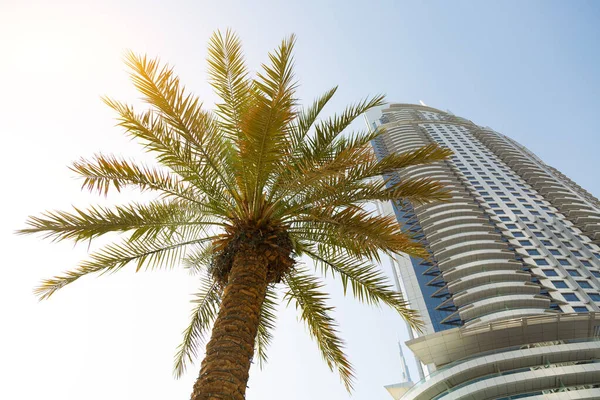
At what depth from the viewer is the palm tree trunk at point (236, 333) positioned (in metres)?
5.34

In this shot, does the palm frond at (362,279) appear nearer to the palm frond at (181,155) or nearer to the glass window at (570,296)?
the palm frond at (181,155)

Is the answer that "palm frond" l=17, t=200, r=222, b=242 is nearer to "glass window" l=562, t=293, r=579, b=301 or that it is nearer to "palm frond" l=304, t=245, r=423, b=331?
"palm frond" l=304, t=245, r=423, b=331

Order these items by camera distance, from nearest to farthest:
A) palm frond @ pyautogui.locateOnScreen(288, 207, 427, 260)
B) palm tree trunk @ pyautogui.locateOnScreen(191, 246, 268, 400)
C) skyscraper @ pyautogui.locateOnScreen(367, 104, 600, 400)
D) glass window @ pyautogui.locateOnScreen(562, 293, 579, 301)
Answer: palm tree trunk @ pyautogui.locateOnScreen(191, 246, 268, 400), palm frond @ pyautogui.locateOnScreen(288, 207, 427, 260), skyscraper @ pyautogui.locateOnScreen(367, 104, 600, 400), glass window @ pyautogui.locateOnScreen(562, 293, 579, 301)

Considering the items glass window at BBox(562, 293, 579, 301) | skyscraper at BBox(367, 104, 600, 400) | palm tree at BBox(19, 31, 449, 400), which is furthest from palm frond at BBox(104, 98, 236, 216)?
glass window at BBox(562, 293, 579, 301)

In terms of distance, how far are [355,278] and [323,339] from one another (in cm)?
148

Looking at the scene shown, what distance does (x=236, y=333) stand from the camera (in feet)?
19.4

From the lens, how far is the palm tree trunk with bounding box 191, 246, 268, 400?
5336 mm

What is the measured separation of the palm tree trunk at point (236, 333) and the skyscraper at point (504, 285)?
11859 millimetres

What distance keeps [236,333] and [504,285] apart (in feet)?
137

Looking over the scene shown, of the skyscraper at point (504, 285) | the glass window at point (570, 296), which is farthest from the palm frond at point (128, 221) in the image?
the glass window at point (570, 296)

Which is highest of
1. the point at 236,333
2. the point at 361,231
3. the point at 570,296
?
the point at 570,296

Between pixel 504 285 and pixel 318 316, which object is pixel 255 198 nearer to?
pixel 318 316

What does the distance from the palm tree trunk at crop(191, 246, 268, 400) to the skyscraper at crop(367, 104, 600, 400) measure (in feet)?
38.9

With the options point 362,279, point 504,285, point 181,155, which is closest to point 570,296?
point 504,285
